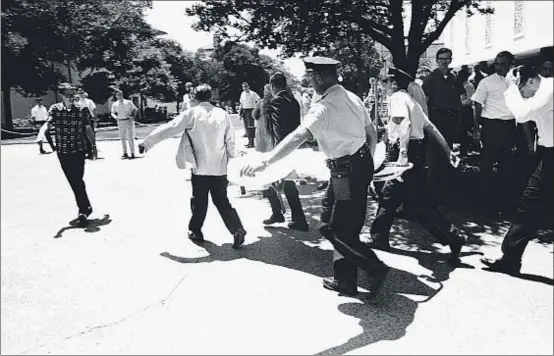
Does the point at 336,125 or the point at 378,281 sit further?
the point at 378,281

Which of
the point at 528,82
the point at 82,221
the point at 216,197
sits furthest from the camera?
the point at 82,221

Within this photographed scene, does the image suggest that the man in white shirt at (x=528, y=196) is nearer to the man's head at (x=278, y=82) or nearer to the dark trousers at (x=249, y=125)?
the man's head at (x=278, y=82)

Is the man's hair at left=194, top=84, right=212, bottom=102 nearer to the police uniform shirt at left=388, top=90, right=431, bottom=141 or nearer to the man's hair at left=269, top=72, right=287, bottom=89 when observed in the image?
the man's hair at left=269, top=72, right=287, bottom=89

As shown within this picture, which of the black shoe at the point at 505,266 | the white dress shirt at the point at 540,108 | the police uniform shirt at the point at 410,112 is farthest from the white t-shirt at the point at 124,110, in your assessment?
the white dress shirt at the point at 540,108

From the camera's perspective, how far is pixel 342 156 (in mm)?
4164

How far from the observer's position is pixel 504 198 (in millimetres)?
6133

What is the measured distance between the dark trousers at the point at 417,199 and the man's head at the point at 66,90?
4463 mm

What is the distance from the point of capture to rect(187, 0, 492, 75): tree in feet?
24.0

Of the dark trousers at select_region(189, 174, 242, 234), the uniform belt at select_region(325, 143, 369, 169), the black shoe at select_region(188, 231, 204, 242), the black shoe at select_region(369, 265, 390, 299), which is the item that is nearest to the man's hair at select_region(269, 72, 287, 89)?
the dark trousers at select_region(189, 174, 242, 234)

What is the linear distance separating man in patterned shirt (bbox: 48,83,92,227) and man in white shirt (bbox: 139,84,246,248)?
6.21 feet

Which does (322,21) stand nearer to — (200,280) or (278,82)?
(278,82)

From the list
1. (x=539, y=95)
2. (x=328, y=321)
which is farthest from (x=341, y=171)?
(x=539, y=95)

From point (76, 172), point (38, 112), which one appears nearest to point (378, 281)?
point (76, 172)

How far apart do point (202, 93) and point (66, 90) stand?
91.2 inches
